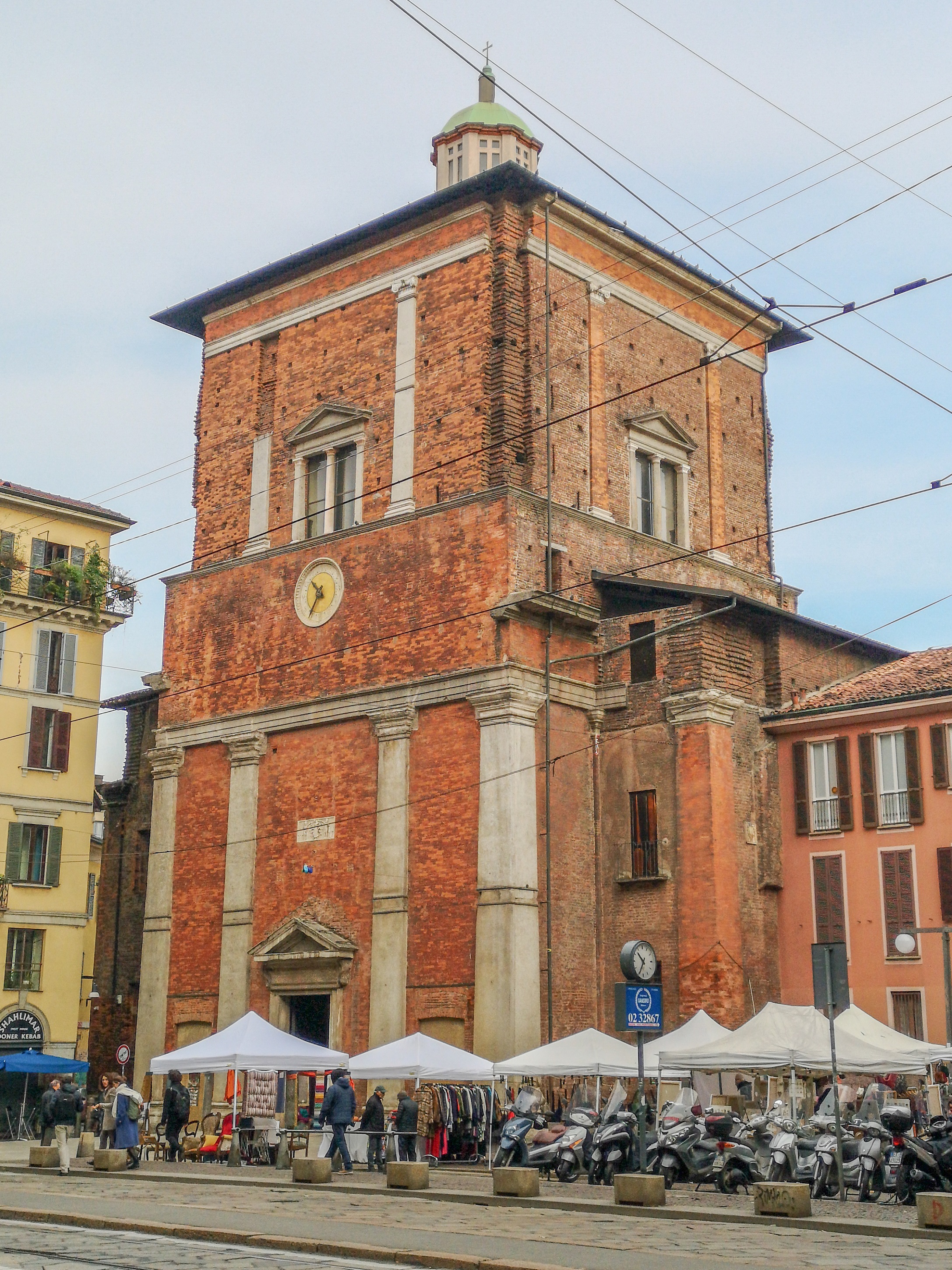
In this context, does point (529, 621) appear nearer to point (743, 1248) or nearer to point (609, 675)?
point (609, 675)

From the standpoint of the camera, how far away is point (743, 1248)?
12141 mm

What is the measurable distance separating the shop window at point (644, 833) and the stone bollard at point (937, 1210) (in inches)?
542

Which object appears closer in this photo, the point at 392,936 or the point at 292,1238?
the point at 292,1238

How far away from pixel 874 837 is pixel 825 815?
106cm

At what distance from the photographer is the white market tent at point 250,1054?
23.0 meters

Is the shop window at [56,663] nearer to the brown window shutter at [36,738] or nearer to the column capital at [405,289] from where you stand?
the brown window shutter at [36,738]

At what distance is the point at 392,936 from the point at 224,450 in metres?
12.1

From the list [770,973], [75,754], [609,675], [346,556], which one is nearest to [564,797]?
[609,675]

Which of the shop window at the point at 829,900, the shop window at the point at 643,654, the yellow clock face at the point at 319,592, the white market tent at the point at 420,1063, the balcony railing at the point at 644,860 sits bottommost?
the white market tent at the point at 420,1063

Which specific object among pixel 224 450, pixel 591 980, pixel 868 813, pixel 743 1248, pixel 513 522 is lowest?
pixel 743 1248

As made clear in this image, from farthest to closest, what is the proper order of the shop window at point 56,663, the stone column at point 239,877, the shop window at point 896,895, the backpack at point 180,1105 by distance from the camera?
the shop window at point 56,663, the stone column at point 239,877, the shop window at point 896,895, the backpack at point 180,1105

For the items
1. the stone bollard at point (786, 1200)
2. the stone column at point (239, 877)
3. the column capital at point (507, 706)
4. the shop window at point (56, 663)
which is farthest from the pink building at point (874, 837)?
the shop window at point (56, 663)

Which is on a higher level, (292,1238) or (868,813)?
(868,813)

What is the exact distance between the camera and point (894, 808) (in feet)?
88.7
